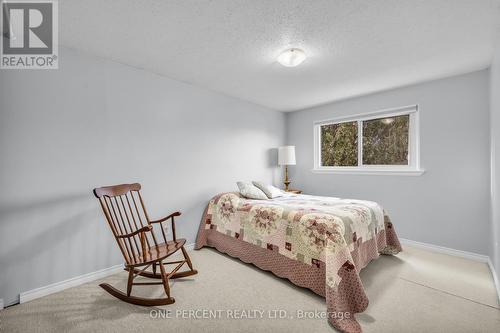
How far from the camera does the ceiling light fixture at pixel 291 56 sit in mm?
2236

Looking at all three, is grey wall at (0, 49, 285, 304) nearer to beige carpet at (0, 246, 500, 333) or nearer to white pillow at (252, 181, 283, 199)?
beige carpet at (0, 246, 500, 333)

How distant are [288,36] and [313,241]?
187 cm

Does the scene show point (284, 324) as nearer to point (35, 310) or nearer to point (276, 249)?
point (276, 249)

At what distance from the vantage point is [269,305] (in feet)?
6.21

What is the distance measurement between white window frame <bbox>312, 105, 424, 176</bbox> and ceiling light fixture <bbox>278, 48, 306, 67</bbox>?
1.93 m

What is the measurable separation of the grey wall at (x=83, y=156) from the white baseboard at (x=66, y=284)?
0.05m

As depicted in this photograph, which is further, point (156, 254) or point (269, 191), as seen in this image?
point (269, 191)

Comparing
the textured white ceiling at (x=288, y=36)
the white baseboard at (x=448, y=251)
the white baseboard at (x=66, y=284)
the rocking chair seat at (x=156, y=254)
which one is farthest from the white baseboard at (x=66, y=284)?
the white baseboard at (x=448, y=251)

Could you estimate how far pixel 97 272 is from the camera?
233 centimetres

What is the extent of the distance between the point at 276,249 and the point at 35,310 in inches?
83.2

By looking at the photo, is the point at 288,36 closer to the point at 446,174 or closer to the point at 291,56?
the point at 291,56

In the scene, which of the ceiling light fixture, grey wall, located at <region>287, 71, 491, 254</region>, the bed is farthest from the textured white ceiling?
the bed

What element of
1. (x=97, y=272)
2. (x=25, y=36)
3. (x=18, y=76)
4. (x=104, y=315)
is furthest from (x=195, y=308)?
(x=25, y=36)

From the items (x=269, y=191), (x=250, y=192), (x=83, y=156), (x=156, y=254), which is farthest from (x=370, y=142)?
(x=83, y=156)
